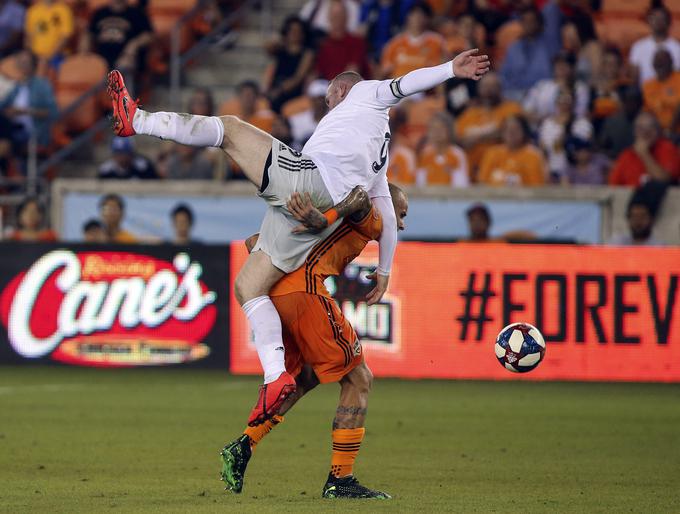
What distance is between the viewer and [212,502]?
25.8 feet

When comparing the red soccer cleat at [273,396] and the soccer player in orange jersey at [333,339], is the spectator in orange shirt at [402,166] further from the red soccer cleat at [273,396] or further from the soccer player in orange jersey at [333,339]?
the red soccer cleat at [273,396]

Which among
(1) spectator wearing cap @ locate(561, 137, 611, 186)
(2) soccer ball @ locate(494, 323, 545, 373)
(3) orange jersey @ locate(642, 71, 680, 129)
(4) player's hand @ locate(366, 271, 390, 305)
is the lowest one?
(2) soccer ball @ locate(494, 323, 545, 373)

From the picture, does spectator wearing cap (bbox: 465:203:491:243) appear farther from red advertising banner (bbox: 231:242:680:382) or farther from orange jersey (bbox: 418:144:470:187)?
orange jersey (bbox: 418:144:470:187)

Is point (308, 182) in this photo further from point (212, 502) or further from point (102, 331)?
point (102, 331)

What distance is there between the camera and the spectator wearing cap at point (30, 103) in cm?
2120

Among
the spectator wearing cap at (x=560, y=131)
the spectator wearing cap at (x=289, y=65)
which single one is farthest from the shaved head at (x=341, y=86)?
the spectator wearing cap at (x=289, y=65)

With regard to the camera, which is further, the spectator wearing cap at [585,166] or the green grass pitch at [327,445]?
the spectator wearing cap at [585,166]

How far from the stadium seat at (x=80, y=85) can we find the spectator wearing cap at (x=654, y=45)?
7881mm

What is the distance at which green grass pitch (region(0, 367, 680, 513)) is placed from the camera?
8.10 m

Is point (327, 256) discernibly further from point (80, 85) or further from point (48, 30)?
point (48, 30)

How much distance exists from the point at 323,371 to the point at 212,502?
94 cm

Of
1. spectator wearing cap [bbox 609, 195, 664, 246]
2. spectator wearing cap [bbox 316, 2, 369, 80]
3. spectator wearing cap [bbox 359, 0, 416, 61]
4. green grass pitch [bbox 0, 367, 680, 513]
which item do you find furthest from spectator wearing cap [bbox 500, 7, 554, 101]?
green grass pitch [bbox 0, 367, 680, 513]

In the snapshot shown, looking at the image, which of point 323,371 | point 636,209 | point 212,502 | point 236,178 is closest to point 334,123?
point 323,371

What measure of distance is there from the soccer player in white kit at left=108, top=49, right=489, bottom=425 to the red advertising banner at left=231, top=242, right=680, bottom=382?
24.6 feet
